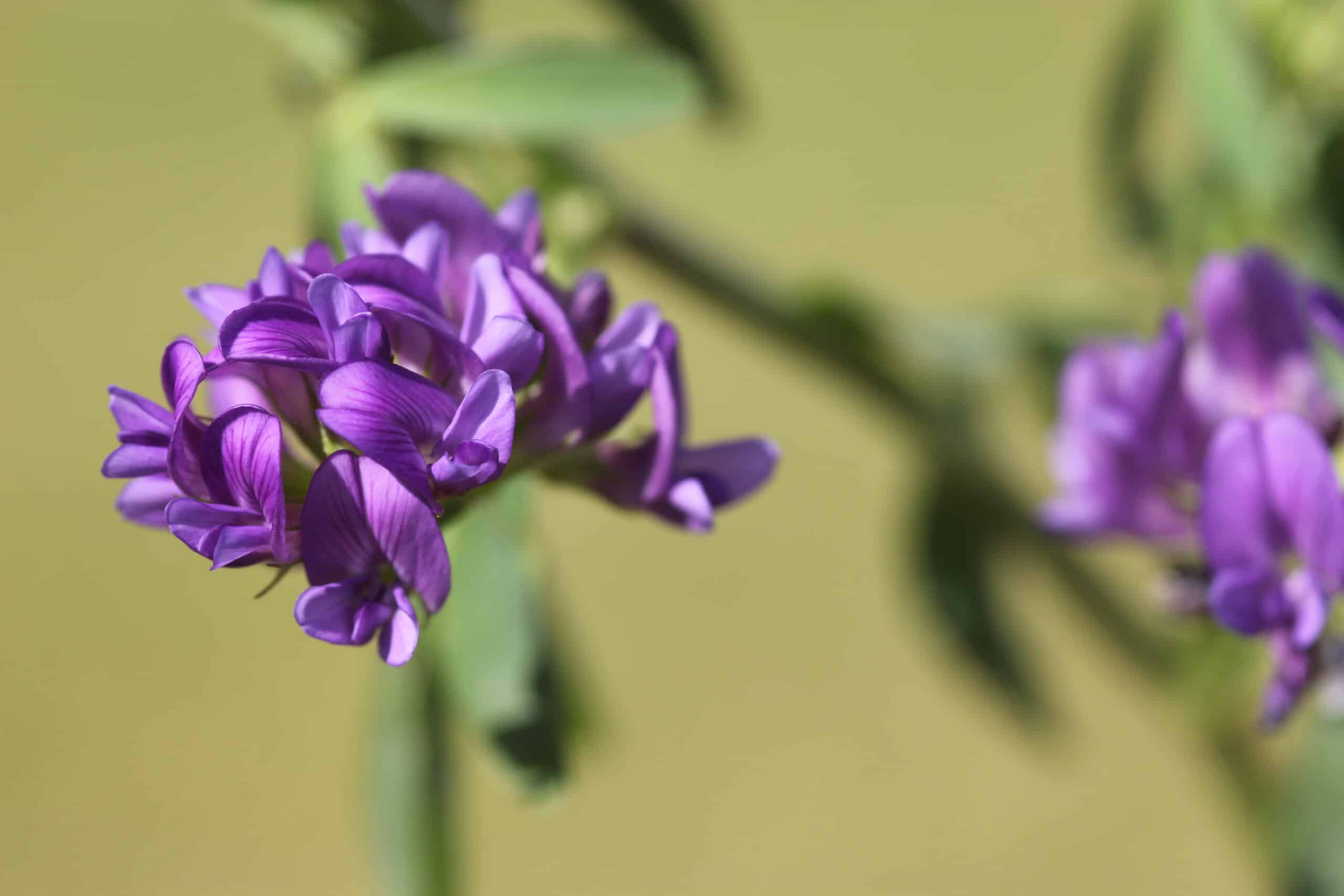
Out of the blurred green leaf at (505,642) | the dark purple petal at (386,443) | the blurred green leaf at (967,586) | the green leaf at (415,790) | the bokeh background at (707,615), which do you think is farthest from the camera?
the bokeh background at (707,615)

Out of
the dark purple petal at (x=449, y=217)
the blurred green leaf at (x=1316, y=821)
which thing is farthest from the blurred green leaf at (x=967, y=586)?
the dark purple petal at (x=449, y=217)

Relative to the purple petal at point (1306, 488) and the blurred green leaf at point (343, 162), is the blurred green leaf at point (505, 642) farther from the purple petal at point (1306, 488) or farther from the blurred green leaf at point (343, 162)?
the purple petal at point (1306, 488)

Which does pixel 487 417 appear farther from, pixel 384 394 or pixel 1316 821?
pixel 1316 821

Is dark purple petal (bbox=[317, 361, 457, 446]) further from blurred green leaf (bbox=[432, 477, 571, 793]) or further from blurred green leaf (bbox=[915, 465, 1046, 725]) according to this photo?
blurred green leaf (bbox=[915, 465, 1046, 725])

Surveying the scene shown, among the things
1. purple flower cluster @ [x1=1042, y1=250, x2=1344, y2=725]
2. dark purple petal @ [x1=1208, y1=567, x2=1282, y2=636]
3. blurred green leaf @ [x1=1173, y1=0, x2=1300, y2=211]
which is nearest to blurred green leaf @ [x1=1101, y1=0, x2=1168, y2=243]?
blurred green leaf @ [x1=1173, y1=0, x2=1300, y2=211]

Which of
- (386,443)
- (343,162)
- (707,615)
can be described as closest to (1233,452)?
(386,443)

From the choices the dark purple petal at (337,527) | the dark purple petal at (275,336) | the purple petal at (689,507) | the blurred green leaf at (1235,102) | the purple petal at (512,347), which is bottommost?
the dark purple petal at (337,527)

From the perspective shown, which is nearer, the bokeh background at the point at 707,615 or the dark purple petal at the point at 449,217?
the dark purple petal at the point at 449,217
